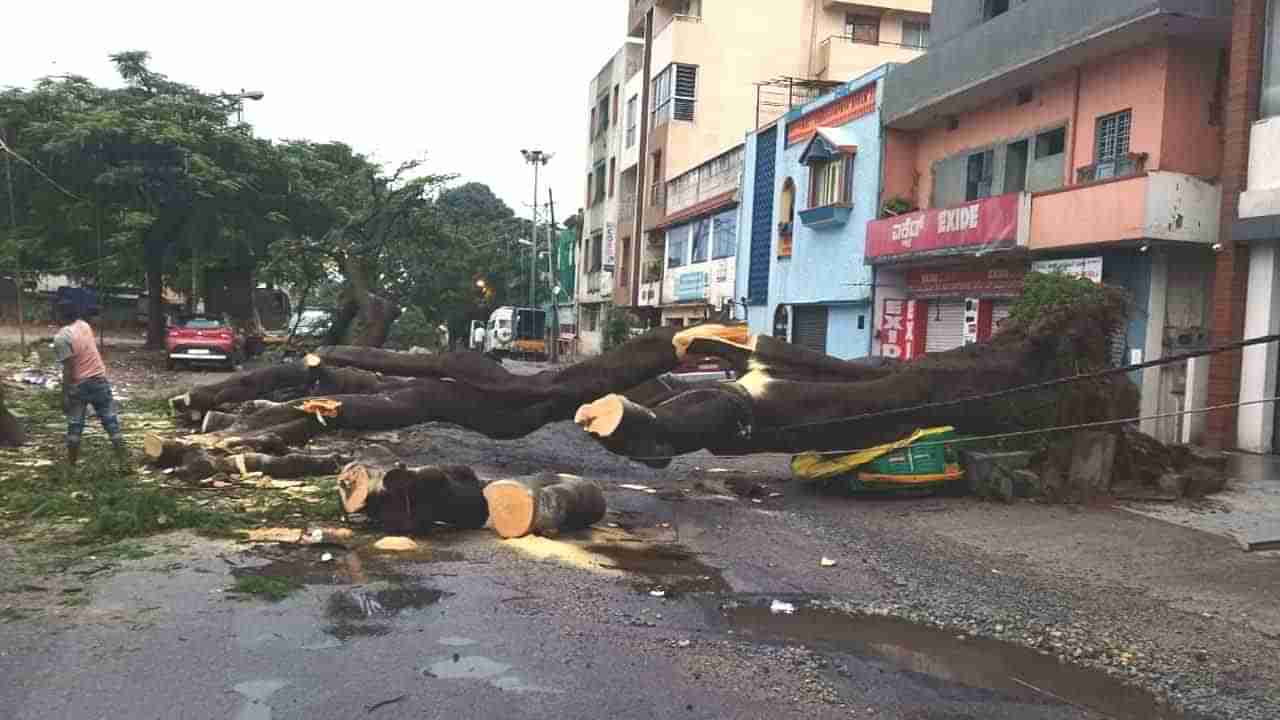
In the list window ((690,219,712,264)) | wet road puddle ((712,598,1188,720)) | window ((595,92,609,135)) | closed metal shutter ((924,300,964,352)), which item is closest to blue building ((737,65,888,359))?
closed metal shutter ((924,300,964,352))

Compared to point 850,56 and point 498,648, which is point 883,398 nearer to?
point 498,648

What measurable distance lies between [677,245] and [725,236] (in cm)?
499

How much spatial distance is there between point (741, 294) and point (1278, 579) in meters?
21.9

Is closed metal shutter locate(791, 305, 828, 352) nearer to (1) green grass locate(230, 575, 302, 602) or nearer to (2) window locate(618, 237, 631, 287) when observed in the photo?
(2) window locate(618, 237, 631, 287)

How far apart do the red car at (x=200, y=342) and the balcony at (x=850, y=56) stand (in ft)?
73.2

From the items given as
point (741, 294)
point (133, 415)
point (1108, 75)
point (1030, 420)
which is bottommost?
point (133, 415)

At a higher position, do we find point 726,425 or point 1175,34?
point 1175,34

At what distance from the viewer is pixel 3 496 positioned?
8.12 meters

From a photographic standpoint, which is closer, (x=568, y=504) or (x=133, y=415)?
(x=568, y=504)

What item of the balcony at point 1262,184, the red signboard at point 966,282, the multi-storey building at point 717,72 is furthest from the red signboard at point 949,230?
the multi-storey building at point 717,72

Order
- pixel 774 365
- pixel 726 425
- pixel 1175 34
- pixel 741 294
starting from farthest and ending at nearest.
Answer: pixel 741 294, pixel 1175 34, pixel 774 365, pixel 726 425

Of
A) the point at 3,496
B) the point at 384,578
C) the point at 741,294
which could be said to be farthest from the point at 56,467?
the point at 741,294

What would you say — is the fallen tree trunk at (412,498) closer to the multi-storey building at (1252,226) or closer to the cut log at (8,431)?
the cut log at (8,431)

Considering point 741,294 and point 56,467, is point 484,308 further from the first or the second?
point 56,467
